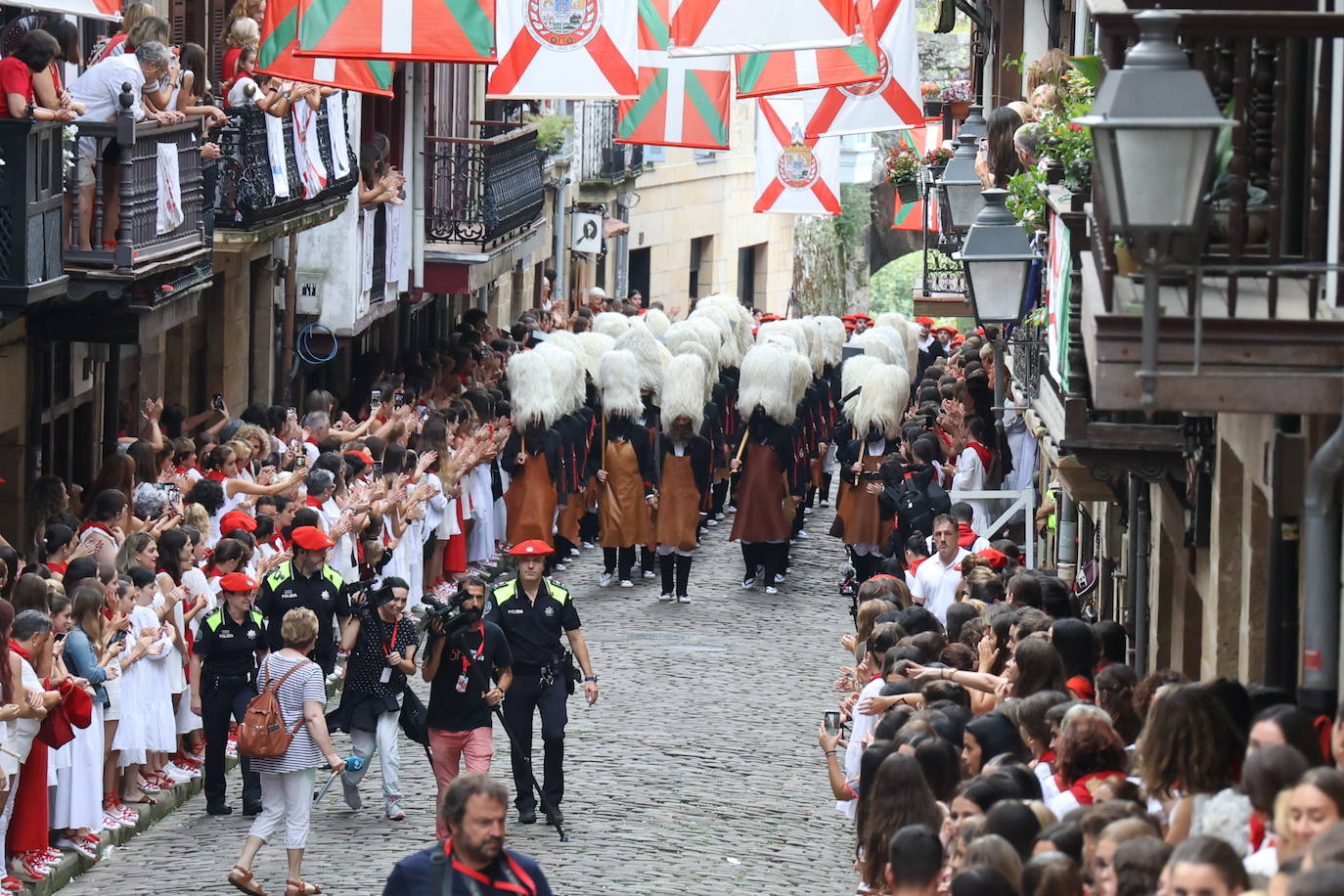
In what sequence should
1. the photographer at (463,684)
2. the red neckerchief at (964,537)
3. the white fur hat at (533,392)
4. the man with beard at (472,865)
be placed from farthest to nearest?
the white fur hat at (533,392)
the red neckerchief at (964,537)
the photographer at (463,684)
the man with beard at (472,865)

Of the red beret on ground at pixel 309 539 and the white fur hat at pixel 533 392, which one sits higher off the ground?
the white fur hat at pixel 533 392

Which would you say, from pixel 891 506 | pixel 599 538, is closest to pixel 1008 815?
pixel 891 506

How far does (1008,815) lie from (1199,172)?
2.19 metres

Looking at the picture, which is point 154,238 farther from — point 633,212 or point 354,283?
point 633,212

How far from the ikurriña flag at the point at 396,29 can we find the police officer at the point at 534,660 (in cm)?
353

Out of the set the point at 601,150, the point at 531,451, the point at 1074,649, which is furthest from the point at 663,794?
the point at 601,150

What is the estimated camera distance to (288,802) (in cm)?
1194

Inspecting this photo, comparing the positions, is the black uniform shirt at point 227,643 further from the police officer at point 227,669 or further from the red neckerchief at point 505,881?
the red neckerchief at point 505,881

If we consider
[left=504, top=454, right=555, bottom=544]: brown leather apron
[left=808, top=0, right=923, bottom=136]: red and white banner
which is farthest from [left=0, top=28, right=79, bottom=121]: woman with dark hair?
[left=504, top=454, right=555, bottom=544]: brown leather apron

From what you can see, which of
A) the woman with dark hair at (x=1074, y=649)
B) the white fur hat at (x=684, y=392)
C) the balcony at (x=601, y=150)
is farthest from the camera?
the balcony at (x=601, y=150)

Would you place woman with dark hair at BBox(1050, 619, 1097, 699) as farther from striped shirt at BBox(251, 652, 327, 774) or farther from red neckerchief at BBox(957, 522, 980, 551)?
red neckerchief at BBox(957, 522, 980, 551)

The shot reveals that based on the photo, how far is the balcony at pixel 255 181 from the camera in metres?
18.7

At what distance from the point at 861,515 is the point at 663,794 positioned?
21.8 feet

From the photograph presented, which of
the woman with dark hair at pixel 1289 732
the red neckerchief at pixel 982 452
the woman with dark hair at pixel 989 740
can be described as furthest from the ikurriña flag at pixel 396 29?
the woman with dark hair at pixel 1289 732
